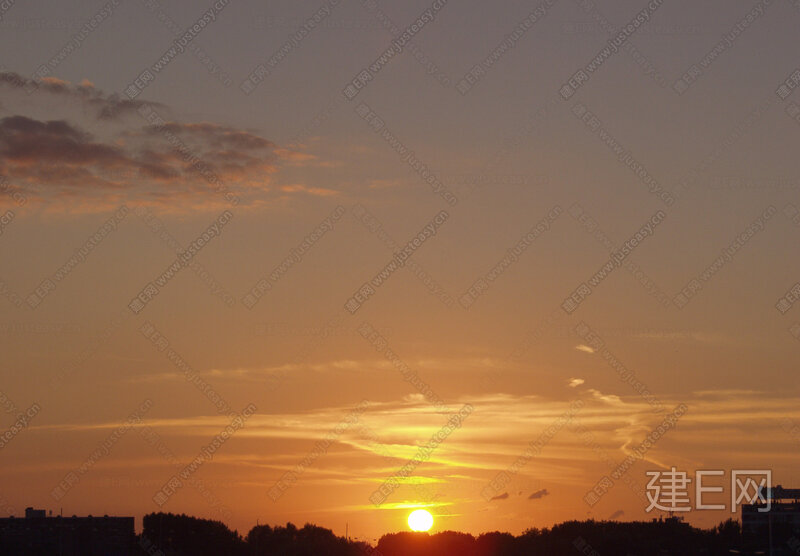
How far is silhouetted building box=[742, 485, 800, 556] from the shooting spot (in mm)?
170950

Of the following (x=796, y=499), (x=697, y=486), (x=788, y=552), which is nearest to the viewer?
(x=697, y=486)

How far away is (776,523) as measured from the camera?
175375 mm

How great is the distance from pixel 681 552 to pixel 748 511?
18.7m

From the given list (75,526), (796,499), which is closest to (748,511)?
(796,499)

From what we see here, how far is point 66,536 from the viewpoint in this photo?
179125 mm

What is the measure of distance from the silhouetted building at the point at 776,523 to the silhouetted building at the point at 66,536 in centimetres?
8573

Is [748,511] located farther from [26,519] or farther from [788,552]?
[26,519]

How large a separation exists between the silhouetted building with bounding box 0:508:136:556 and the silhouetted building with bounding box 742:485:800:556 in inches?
3375

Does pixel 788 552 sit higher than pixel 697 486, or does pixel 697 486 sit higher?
pixel 788 552

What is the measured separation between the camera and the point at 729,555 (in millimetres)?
183000

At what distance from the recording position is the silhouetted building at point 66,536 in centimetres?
17625

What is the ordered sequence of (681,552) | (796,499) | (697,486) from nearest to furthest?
(697,486) → (796,499) → (681,552)

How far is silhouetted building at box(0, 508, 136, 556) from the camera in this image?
17625cm

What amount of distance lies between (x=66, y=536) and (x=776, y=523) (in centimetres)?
9650
